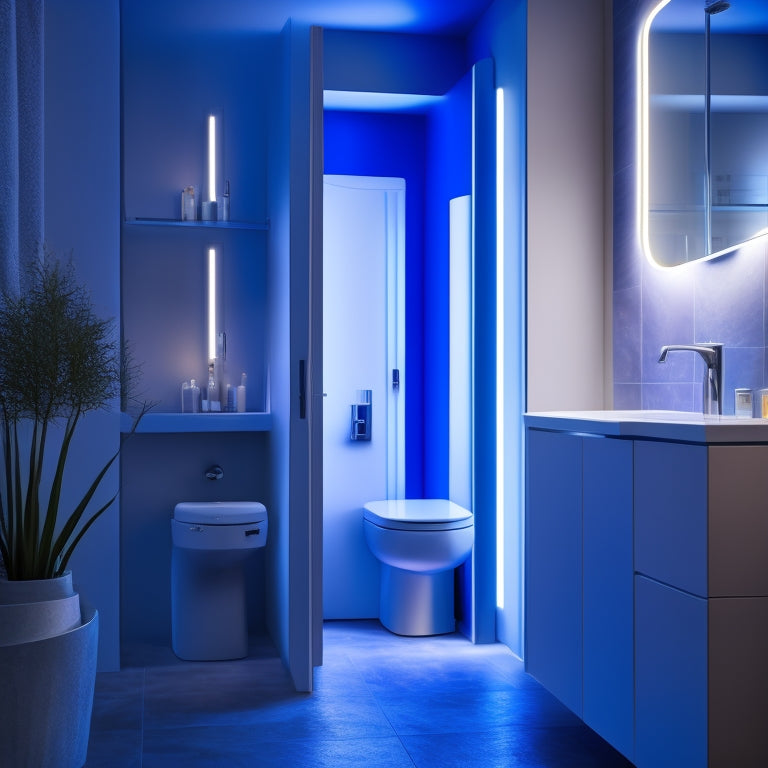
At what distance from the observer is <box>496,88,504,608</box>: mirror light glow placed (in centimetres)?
368

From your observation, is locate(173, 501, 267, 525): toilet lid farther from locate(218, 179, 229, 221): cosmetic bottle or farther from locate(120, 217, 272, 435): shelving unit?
locate(218, 179, 229, 221): cosmetic bottle

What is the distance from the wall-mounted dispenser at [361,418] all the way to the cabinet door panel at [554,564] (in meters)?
1.46

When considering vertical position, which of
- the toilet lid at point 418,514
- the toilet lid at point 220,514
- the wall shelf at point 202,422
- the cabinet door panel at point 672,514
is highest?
the wall shelf at point 202,422

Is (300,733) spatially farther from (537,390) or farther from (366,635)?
(537,390)

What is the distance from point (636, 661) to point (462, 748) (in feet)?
2.43

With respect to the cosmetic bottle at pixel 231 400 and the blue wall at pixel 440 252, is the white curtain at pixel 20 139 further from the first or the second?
the blue wall at pixel 440 252

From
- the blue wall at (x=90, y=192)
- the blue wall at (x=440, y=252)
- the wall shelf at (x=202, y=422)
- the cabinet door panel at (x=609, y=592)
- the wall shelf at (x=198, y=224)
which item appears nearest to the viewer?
the cabinet door panel at (x=609, y=592)

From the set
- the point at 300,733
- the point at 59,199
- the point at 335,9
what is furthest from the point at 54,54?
the point at 300,733

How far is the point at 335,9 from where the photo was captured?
12.6ft

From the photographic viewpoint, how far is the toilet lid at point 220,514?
138 inches

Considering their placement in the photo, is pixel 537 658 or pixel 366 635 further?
pixel 366 635

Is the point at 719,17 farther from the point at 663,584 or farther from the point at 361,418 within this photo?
the point at 361,418

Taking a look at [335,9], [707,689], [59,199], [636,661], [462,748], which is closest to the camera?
[707,689]

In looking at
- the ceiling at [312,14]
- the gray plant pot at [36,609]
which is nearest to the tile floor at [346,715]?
the gray plant pot at [36,609]
